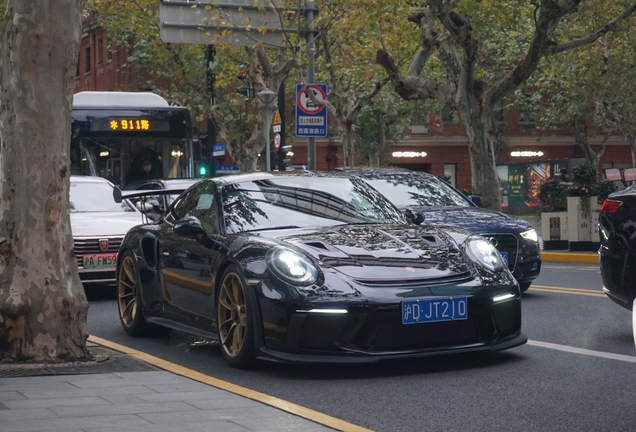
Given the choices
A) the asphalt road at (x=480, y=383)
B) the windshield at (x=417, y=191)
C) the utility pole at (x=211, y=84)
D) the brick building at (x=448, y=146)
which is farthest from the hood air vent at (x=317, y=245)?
the brick building at (x=448, y=146)

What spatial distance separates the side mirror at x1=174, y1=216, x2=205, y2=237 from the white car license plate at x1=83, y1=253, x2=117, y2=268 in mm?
5302

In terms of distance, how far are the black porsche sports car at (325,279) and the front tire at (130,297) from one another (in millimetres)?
783

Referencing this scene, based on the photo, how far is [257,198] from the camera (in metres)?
8.66

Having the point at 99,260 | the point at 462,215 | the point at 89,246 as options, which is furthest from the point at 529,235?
the point at 89,246

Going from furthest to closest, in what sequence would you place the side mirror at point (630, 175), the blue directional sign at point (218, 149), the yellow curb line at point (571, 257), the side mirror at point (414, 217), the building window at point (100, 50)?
the building window at point (100, 50)
the blue directional sign at point (218, 149)
the yellow curb line at point (571, 257)
the side mirror at point (630, 175)
the side mirror at point (414, 217)

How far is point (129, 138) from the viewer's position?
21.5m

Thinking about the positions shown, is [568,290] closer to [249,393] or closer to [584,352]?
[584,352]

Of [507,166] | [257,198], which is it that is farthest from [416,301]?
[507,166]

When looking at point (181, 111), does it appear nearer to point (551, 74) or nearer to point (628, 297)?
point (628, 297)

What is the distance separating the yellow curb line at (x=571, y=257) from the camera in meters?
20.9

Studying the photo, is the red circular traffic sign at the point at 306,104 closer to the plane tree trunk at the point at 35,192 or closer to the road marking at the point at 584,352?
the road marking at the point at 584,352

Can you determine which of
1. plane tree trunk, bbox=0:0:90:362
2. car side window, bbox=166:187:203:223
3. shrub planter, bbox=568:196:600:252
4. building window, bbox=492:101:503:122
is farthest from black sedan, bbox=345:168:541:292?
building window, bbox=492:101:503:122

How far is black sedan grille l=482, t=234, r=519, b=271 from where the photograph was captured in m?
12.2

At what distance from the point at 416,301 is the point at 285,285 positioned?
812 mm
